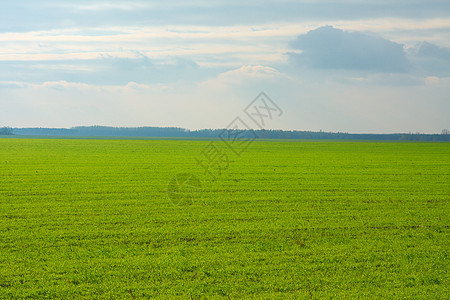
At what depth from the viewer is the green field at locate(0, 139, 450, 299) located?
25.4 ft

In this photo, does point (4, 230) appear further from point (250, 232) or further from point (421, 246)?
point (421, 246)

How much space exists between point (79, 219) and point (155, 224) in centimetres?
263

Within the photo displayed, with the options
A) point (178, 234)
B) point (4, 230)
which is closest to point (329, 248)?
point (178, 234)

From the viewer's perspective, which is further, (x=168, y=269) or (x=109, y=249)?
(x=109, y=249)

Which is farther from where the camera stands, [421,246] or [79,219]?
[79,219]

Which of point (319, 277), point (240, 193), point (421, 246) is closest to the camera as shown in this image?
point (319, 277)

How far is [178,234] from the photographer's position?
1120 centimetres

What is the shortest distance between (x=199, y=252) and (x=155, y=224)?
3140mm

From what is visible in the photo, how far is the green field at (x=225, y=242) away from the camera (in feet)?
25.4

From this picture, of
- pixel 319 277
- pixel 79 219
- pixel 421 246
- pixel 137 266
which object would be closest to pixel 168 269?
pixel 137 266

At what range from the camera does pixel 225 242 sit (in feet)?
34.2

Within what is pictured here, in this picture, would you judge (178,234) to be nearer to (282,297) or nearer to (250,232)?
(250,232)

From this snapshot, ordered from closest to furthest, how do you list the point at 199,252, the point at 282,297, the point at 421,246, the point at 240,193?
1. the point at 282,297
2. the point at 199,252
3. the point at 421,246
4. the point at 240,193

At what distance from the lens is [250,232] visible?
11430 millimetres
